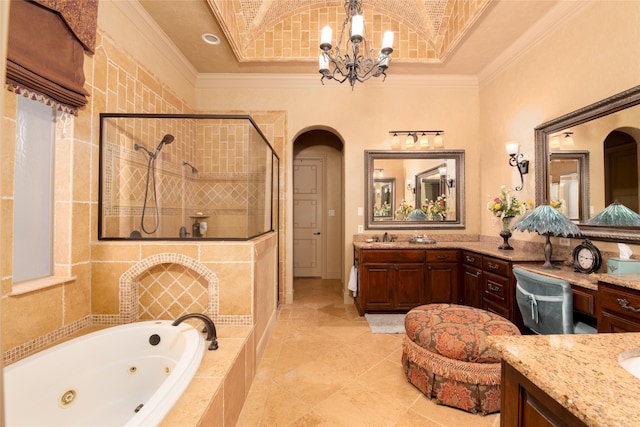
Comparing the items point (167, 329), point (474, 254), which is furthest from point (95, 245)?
point (474, 254)

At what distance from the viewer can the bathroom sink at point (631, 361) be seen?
98 cm

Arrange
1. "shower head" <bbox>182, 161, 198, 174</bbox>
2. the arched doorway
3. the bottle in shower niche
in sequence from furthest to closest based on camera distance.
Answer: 1. the arched doorway
2. "shower head" <bbox>182, 161, 198, 174</bbox>
3. the bottle in shower niche

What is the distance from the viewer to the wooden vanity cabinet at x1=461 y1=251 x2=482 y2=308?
3.20 metres

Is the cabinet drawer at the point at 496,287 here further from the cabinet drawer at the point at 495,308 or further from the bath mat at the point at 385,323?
the bath mat at the point at 385,323

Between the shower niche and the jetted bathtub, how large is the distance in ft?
2.35

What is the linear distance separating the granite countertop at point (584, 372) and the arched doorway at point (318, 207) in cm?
474

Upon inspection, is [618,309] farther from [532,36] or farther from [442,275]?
[532,36]

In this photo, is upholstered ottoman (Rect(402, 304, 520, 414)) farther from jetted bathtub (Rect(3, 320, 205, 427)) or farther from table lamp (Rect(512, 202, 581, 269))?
jetted bathtub (Rect(3, 320, 205, 427))

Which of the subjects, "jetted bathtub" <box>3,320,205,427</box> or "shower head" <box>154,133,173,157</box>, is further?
"shower head" <box>154,133,173,157</box>

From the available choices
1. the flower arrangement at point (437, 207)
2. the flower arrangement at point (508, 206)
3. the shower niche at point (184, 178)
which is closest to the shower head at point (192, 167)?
the shower niche at point (184, 178)

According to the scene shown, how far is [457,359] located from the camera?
202 cm

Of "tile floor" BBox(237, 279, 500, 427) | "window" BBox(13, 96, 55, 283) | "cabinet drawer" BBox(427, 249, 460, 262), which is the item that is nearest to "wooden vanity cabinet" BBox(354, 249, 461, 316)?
"cabinet drawer" BBox(427, 249, 460, 262)

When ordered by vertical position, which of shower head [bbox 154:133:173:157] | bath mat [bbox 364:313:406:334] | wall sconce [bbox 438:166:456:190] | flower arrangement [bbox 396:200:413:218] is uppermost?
shower head [bbox 154:133:173:157]

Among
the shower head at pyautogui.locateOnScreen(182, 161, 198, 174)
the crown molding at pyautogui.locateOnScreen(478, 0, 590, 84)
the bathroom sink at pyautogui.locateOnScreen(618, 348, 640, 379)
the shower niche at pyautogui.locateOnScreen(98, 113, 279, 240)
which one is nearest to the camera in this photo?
the bathroom sink at pyautogui.locateOnScreen(618, 348, 640, 379)
